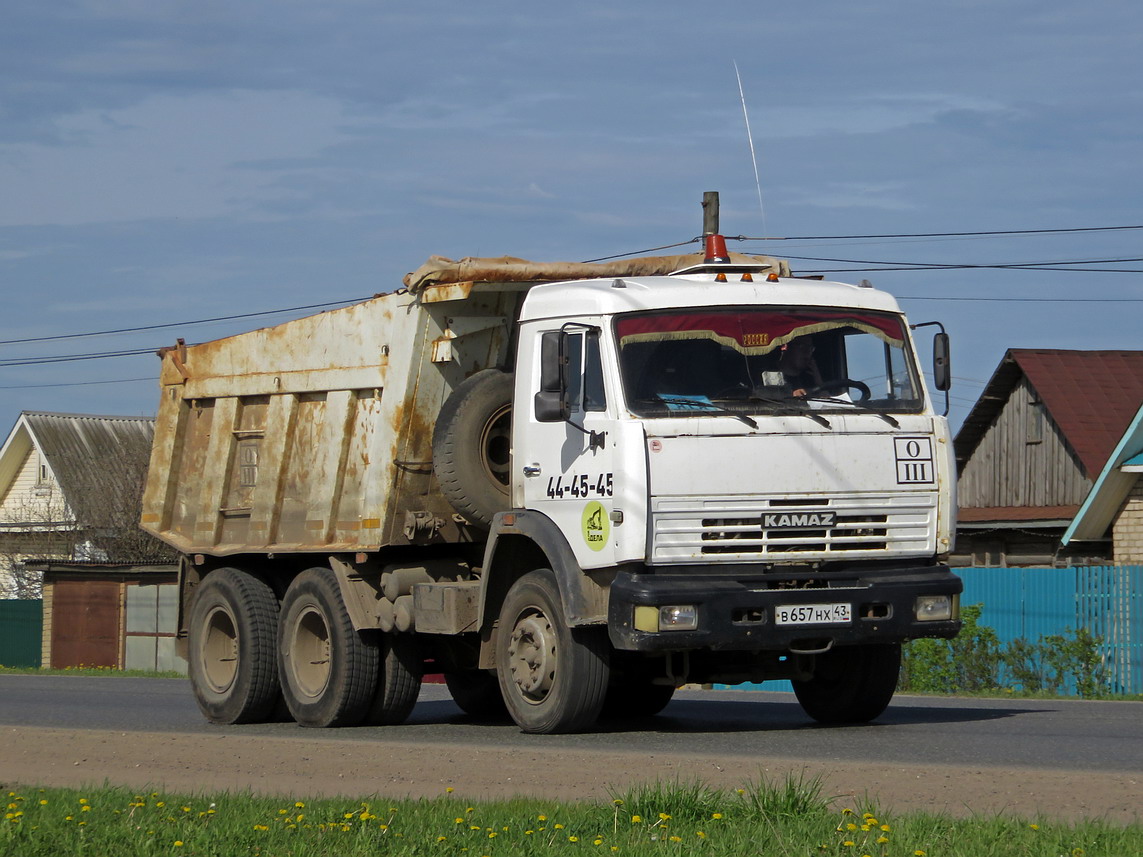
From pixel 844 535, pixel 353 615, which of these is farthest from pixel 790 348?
pixel 353 615

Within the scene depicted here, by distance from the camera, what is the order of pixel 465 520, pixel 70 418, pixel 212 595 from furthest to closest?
pixel 70 418
pixel 212 595
pixel 465 520

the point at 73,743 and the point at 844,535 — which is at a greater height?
the point at 844,535

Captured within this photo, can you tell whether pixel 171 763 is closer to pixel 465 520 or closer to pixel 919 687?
pixel 465 520

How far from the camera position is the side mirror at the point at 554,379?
429 inches

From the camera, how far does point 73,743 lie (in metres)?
11.9

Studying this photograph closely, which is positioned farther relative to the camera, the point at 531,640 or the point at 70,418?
the point at 70,418

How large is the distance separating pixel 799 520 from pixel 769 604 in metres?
0.55

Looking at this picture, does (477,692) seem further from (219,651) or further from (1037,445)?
(1037,445)

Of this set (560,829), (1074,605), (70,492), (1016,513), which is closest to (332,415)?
(560,829)

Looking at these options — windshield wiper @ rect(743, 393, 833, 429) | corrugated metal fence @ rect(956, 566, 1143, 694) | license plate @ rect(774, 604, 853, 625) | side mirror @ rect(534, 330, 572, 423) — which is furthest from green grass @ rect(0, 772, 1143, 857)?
corrugated metal fence @ rect(956, 566, 1143, 694)

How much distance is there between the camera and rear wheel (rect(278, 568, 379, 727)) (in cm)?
1323

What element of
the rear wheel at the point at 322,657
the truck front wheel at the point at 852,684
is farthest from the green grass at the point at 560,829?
the rear wheel at the point at 322,657

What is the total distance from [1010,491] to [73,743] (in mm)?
28383

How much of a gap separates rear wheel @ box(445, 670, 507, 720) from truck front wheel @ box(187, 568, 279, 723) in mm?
1495
